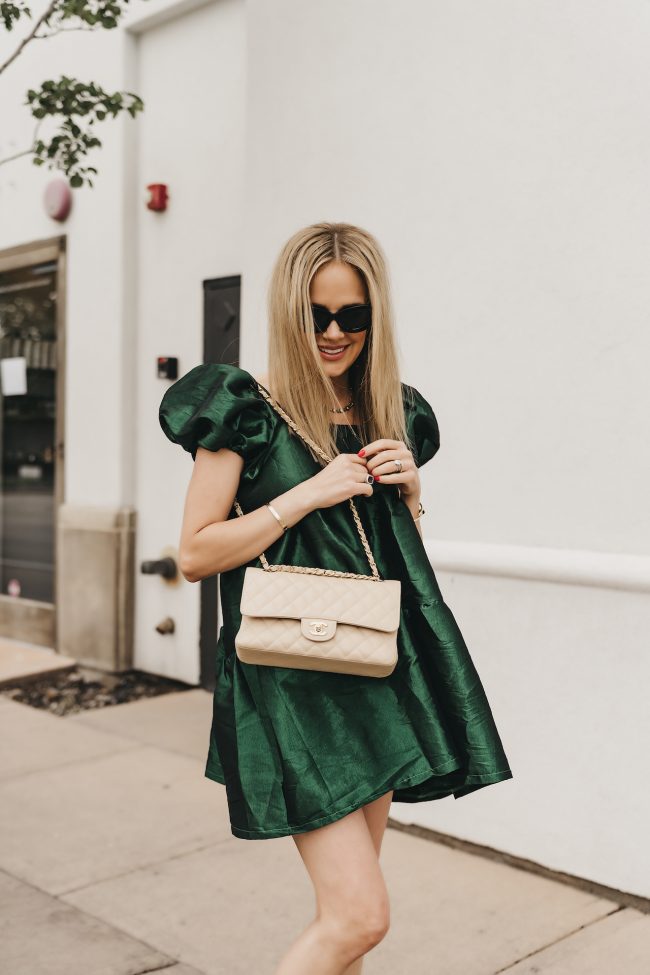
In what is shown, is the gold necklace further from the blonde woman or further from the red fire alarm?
the red fire alarm

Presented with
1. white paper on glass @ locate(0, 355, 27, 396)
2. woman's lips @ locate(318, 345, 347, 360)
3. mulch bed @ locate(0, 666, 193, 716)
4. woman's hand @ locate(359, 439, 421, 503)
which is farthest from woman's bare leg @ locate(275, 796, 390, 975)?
white paper on glass @ locate(0, 355, 27, 396)

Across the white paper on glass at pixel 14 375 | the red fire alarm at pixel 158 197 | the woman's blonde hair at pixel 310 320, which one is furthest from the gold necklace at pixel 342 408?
the white paper on glass at pixel 14 375

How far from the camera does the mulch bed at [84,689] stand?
19.6 feet

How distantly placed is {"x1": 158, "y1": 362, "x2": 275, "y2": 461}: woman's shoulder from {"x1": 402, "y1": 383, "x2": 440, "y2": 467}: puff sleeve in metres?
0.43

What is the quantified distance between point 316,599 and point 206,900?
6.10 ft

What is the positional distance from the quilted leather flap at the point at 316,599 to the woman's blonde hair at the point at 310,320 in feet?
1.01

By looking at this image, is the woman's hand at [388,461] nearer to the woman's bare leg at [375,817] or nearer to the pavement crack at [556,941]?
the woman's bare leg at [375,817]

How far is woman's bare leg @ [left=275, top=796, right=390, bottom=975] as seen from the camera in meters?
1.92

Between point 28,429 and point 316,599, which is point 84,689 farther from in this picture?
point 316,599

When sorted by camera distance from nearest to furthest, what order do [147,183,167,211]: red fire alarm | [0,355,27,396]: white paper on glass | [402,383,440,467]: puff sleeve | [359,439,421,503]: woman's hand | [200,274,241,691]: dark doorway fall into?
[359,439,421,503]: woman's hand < [402,383,440,467]: puff sleeve < [200,274,241,691]: dark doorway < [147,183,167,211]: red fire alarm < [0,355,27,396]: white paper on glass

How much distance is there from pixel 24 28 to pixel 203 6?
166cm

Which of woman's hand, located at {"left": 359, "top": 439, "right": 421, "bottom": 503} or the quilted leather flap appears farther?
woman's hand, located at {"left": 359, "top": 439, "right": 421, "bottom": 503}

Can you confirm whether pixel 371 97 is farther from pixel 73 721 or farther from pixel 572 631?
pixel 73 721

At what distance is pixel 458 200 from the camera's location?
12.3 ft
